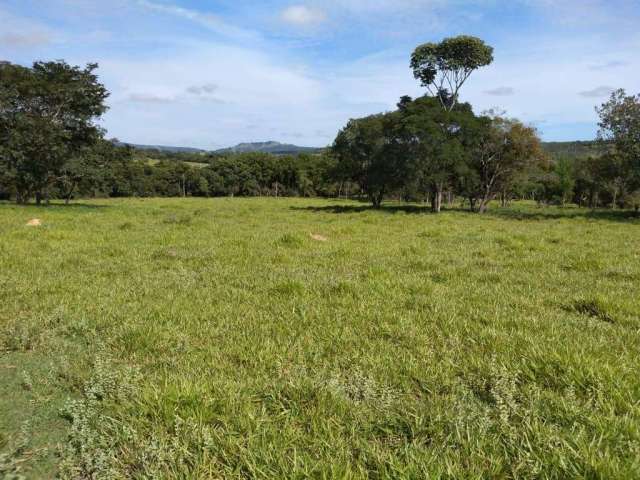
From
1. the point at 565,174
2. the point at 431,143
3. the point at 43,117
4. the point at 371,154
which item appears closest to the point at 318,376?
the point at 431,143

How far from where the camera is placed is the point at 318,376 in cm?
434

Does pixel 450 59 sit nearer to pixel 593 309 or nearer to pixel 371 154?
pixel 371 154

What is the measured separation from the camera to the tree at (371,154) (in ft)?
141

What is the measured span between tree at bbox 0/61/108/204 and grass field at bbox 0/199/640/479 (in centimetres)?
3198

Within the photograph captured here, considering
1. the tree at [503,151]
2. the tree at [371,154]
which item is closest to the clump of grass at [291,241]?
the tree at [371,154]

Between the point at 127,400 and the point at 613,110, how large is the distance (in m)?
42.2

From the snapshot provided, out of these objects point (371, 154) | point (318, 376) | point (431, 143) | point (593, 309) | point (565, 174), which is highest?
point (431, 143)

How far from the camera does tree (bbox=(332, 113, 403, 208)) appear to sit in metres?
42.8

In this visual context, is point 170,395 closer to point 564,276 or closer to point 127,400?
point 127,400

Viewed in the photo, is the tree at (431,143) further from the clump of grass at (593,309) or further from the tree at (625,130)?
the clump of grass at (593,309)

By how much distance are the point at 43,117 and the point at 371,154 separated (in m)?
31.7

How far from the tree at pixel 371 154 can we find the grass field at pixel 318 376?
113 ft

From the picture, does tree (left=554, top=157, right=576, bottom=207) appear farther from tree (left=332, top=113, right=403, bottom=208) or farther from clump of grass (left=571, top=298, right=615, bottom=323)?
clump of grass (left=571, top=298, right=615, bottom=323)

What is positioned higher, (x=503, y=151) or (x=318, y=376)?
(x=503, y=151)
